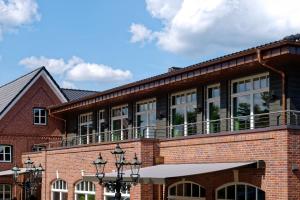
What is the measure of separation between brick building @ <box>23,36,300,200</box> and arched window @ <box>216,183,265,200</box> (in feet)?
0.10

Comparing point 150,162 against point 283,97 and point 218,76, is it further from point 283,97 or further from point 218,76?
point 283,97

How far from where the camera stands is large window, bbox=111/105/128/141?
28.0m

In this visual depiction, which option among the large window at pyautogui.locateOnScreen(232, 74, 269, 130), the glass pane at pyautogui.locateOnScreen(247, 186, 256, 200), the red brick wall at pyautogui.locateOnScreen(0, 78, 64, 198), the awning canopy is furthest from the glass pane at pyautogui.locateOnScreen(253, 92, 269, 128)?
the red brick wall at pyautogui.locateOnScreen(0, 78, 64, 198)

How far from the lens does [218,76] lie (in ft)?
68.6

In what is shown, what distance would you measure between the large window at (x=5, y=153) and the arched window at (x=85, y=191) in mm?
10737

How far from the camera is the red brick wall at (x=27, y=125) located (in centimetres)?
3738

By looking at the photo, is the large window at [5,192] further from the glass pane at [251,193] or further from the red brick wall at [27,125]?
the glass pane at [251,193]

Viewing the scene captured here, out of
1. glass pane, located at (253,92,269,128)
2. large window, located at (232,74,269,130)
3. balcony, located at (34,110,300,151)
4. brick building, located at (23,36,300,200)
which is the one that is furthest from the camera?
Result: large window, located at (232,74,269,130)

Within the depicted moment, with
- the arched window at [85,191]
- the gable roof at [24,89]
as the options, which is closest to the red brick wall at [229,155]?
the arched window at [85,191]

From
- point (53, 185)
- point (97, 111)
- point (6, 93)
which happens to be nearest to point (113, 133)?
point (97, 111)

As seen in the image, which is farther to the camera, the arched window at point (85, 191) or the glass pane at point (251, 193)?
the arched window at point (85, 191)

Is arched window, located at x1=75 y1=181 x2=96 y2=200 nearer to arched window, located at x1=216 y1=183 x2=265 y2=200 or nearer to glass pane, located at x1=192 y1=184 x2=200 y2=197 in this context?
glass pane, located at x1=192 y1=184 x2=200 y2=197

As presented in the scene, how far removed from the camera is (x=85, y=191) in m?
27.0

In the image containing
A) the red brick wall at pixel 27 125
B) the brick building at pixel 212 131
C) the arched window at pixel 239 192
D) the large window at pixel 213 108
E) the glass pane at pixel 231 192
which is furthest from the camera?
the red brick wall at pixel 27 125
